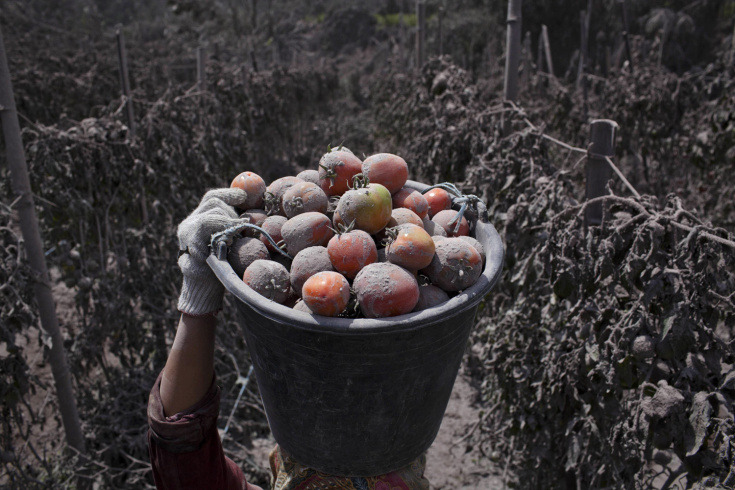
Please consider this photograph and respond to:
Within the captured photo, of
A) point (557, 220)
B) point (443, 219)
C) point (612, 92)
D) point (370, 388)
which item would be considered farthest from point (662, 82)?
point (370, 388)

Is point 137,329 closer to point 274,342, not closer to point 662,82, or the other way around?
point 274,342

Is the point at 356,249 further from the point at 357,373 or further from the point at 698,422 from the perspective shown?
the point at 698,422

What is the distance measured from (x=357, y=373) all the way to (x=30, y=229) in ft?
6.04

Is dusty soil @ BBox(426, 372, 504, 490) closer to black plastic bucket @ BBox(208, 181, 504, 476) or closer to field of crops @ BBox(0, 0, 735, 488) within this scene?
field of crops @ BBox(0, 0, 735, 488)

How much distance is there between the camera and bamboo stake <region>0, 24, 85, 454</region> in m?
2.19

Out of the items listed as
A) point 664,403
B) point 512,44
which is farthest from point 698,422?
point 512,44

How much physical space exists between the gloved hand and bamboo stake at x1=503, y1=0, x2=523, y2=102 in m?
1.83

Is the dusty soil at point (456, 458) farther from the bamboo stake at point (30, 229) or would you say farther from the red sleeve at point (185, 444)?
the red sleeve at point (185, 444)

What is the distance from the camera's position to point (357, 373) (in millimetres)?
1122

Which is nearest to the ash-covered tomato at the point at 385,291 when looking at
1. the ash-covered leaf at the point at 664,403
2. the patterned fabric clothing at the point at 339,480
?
the patterned fabric clothing at the point at 339,480

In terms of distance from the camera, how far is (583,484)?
201cm

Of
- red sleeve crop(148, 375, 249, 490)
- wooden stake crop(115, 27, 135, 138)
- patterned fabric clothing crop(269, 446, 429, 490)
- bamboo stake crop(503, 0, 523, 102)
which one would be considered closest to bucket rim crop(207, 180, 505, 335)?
red sleeve crop(148, 375, 249, 490)

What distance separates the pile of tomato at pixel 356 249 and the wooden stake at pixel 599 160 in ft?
2.48

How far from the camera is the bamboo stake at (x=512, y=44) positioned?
2615 mm
